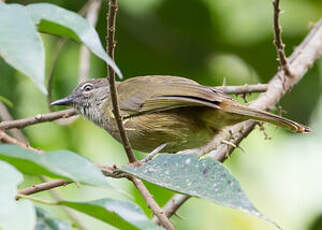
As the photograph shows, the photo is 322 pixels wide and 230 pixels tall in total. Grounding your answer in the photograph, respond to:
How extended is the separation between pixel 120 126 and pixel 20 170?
1.05 metres

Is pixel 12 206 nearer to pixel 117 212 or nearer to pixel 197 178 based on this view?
pixel 117 212

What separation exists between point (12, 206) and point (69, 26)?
0.63m

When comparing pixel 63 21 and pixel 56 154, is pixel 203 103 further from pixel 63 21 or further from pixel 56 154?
pixel 56 154

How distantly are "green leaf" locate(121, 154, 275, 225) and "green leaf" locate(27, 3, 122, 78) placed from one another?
13.6 inches

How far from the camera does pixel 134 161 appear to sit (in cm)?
295

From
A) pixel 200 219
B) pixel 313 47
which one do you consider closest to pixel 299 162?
pixel 200 219

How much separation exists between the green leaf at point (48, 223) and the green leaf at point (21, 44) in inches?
19.6

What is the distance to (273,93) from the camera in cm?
443

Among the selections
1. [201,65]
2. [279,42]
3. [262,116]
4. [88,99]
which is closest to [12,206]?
[262,116]

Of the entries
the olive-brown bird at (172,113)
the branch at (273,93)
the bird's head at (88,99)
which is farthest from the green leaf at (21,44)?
the bird's head at (88,99)

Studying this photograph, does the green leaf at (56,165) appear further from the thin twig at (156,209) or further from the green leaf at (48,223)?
the thin twig at (156,209)

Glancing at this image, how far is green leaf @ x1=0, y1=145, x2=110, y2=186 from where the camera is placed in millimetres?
1664

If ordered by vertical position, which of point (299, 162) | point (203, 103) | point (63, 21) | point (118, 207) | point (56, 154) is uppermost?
point (63, 21)

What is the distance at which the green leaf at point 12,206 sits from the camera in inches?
58.8
